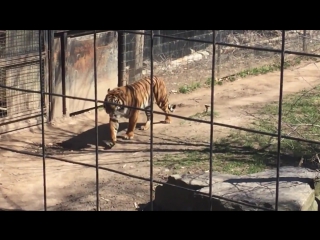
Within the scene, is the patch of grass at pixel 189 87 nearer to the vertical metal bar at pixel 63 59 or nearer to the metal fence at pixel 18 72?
the vertical metal bar at pixel 63 59

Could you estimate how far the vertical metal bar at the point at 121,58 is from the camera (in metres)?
12.1

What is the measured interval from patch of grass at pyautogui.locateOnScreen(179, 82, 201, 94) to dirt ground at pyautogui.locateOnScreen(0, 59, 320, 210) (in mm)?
108

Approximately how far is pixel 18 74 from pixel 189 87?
2.98 m

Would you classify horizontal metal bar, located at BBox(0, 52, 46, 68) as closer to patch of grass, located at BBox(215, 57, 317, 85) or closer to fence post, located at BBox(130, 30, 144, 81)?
fence post, located at BBox(130, 30, 144, 81)

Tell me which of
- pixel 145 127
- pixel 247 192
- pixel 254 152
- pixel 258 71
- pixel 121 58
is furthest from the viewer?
pixel 258 71

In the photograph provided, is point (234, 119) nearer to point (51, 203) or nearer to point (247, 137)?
point (247, 137)

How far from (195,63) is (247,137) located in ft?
10.2

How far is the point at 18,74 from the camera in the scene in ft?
35.0

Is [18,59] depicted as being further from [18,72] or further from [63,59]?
[63,59]

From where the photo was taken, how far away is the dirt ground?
861cm

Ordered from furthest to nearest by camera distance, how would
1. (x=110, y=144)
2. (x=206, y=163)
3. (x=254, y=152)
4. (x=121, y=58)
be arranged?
(x=121, y=58) < (x=110, y=144) < (x=254, y=152) < (x=206, y=163)

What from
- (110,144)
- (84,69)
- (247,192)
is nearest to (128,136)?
(110,144)

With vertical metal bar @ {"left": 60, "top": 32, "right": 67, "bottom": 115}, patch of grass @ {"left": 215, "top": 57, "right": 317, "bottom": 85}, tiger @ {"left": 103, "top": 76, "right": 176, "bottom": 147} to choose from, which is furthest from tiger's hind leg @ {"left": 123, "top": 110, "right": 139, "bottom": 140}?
patch of grass @ {"left": 215, "top": 57, "right": 317, "bottom": 85}
